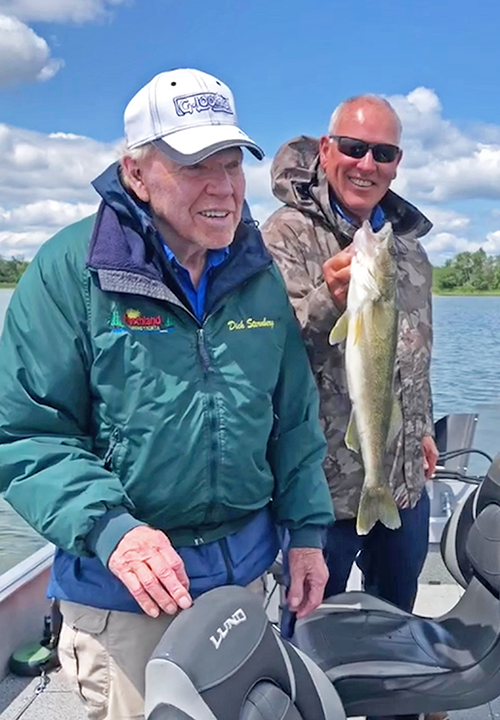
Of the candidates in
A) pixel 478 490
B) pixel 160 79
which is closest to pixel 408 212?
pixel 478 490

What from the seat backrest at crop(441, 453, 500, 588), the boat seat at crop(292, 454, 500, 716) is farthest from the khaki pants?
the seat backrest at crop(441, 453, 500, 588)

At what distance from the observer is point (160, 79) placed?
5.58ft

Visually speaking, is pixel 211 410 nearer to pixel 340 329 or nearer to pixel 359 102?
pixel 340 329

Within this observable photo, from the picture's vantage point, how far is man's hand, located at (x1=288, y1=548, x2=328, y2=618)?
196 centimetres

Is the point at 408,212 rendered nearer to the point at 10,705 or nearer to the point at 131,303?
the point at 131,303

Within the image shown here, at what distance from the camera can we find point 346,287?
216 centimetres

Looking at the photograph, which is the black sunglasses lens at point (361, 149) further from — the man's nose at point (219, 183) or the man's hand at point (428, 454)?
the man's hand at point (428, 454)

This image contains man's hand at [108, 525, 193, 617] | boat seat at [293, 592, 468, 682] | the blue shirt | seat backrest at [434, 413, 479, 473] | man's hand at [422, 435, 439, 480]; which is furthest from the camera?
seat backrest at [434, 413, 479, 473]

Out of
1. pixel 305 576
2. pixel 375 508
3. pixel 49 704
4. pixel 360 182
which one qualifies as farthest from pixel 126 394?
pixel 49 704

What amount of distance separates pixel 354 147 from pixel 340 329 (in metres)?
0.59

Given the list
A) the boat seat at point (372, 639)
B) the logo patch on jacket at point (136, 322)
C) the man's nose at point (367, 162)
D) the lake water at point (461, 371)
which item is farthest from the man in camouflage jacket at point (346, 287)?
the lake water at point (461, 371)

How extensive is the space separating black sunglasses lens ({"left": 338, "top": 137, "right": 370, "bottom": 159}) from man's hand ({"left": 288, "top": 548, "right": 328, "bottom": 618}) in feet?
3.67

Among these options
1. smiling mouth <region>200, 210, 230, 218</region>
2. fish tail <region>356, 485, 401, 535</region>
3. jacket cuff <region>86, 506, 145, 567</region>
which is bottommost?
fish tail <region>356, 485, 401, 535</region>

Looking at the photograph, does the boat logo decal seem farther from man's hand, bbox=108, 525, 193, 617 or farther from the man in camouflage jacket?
the man in camouflage jacket
